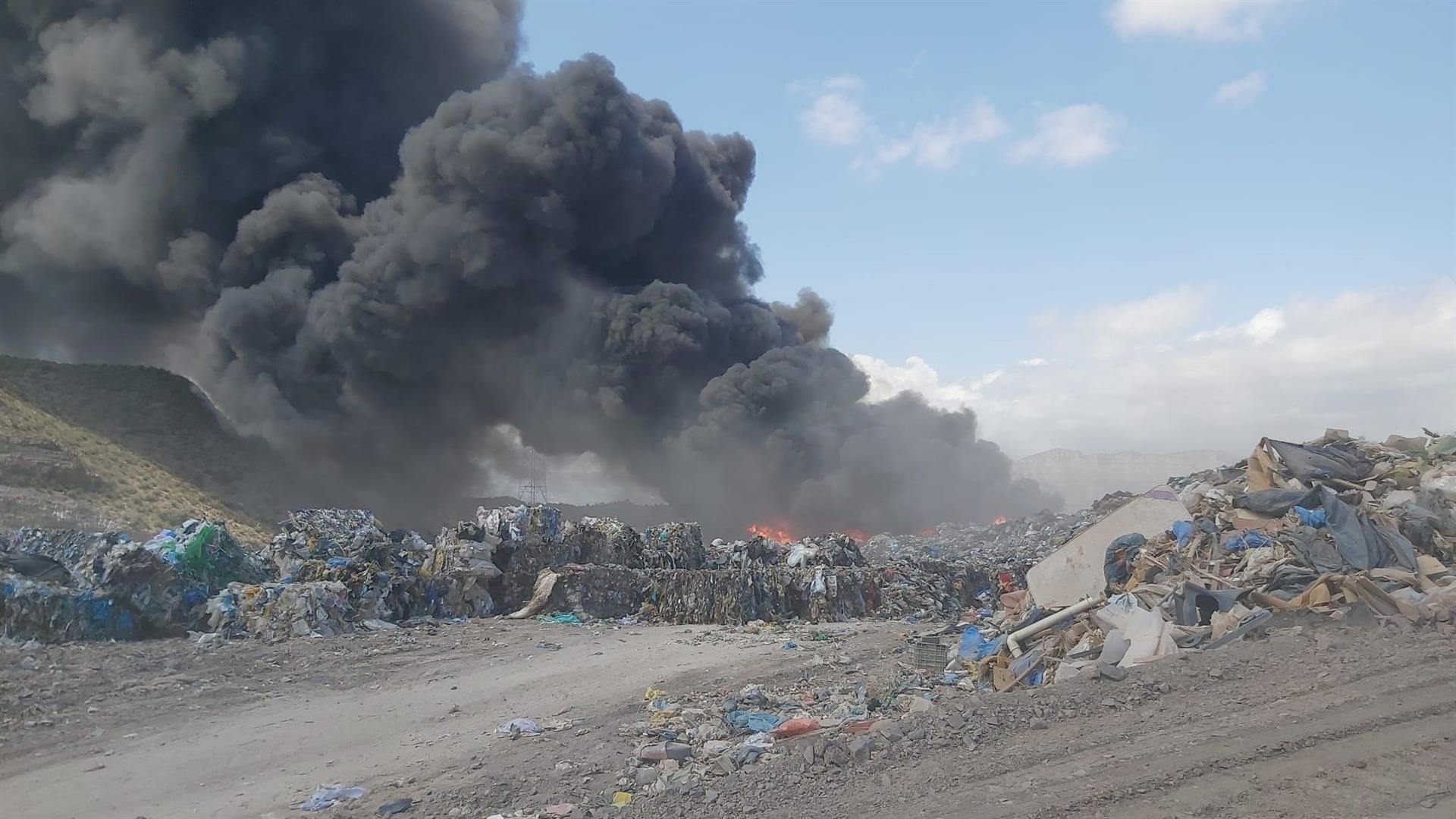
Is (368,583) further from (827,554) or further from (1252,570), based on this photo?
(1252,570)

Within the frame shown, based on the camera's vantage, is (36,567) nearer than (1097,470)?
Yes

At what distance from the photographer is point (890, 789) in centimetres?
515

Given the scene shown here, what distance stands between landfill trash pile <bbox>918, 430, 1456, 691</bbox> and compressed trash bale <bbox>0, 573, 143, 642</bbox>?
34.7ft

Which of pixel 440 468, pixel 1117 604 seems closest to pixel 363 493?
pixel 440 468

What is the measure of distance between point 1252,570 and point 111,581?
13.9 m

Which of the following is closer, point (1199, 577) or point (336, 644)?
point (1199, 577)

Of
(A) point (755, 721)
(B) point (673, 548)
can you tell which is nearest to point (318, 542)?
(B) point (673, 548)

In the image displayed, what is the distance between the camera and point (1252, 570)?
26.1 ft

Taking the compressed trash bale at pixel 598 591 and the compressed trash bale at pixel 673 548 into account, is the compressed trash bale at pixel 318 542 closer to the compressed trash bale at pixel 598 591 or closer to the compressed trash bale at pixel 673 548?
the compressed trash bale at pixel 598 591

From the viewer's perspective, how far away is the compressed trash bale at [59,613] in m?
10.7

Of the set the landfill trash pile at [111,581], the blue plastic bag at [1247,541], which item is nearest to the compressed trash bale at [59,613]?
the landfill trash pile at [111,581]

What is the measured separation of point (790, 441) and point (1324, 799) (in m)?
30.0

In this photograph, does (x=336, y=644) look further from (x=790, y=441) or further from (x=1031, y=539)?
(x=790, y=441)

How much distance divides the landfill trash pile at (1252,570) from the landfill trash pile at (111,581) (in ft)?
34.5
